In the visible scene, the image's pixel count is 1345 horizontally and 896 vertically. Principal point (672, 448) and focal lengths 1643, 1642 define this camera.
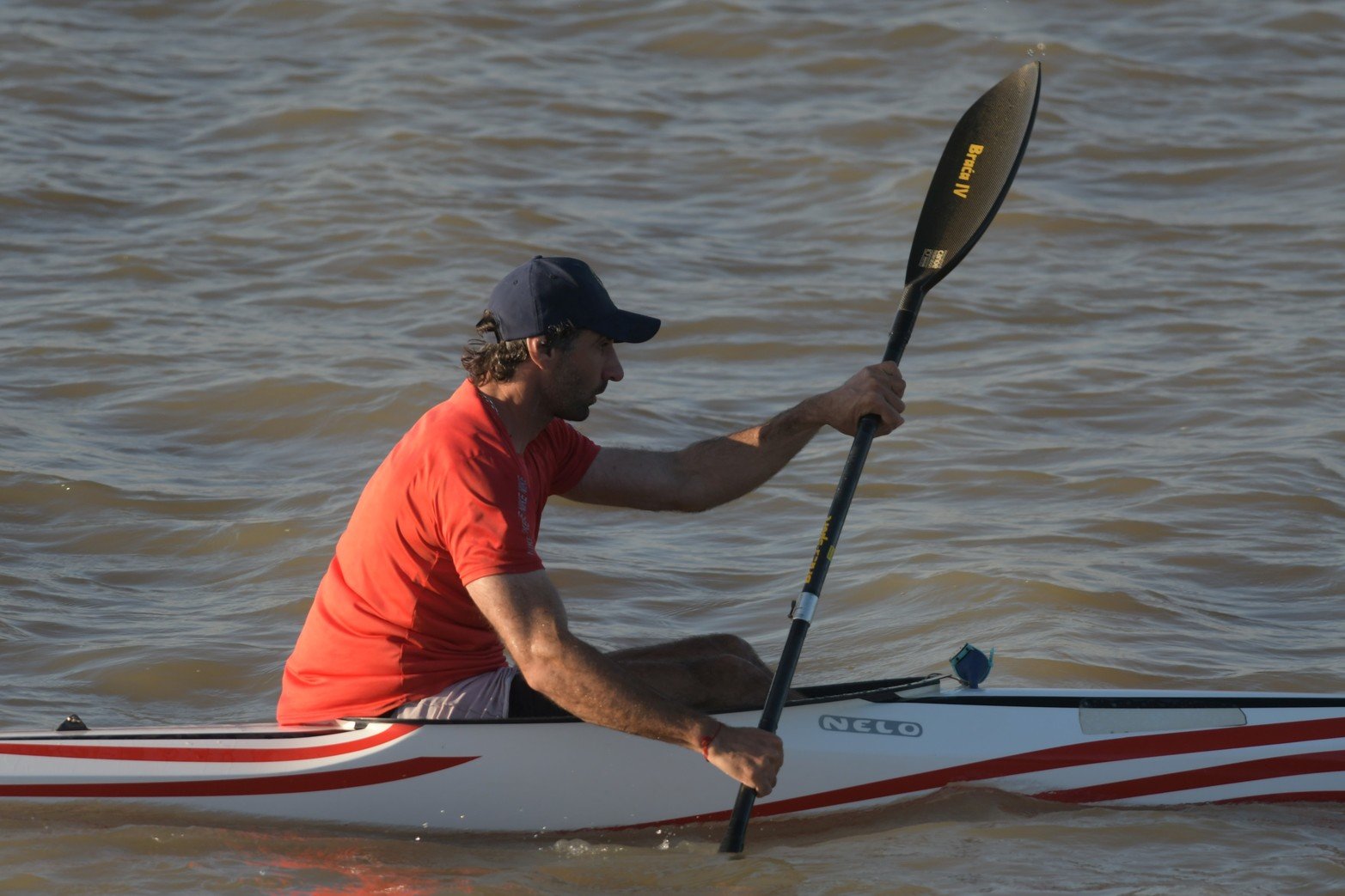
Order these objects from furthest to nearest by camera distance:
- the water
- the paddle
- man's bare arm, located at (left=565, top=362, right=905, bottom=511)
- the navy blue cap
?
the paddle
man's bare arm, located at (left=565, top=362, right=905, bottom=511)
the water
the navy blue cap

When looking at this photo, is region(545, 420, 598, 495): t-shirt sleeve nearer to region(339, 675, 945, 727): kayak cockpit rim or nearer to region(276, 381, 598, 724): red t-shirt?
region(276, 381, 598, 724): red t-shirt

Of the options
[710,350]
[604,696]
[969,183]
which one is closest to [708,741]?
[604,696]

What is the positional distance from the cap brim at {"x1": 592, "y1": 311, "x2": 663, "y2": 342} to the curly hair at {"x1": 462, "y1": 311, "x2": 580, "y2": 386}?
7 centimetres

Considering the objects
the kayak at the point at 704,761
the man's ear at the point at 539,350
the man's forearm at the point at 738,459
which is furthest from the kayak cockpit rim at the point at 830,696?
the man's ear at the point at 539,350

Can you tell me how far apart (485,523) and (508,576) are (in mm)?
127

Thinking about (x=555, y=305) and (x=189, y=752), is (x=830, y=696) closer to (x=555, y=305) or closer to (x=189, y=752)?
(x=555, y=305)

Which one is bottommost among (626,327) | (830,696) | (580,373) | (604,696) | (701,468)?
(830,696)

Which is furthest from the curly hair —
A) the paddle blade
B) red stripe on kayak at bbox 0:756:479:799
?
the paddle blade

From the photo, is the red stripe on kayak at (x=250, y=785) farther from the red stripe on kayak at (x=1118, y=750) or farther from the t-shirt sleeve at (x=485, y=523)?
the red stripe on kayak at (x=1118, y=750)

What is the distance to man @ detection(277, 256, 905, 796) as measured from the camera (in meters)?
3.62

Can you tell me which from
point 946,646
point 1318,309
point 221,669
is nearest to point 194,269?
point 221,669

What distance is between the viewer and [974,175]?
4910 mm

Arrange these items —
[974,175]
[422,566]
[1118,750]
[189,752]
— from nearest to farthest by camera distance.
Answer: [422,566]
[189,752]
[1118,750]
[974,175]

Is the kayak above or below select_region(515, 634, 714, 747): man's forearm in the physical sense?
below
